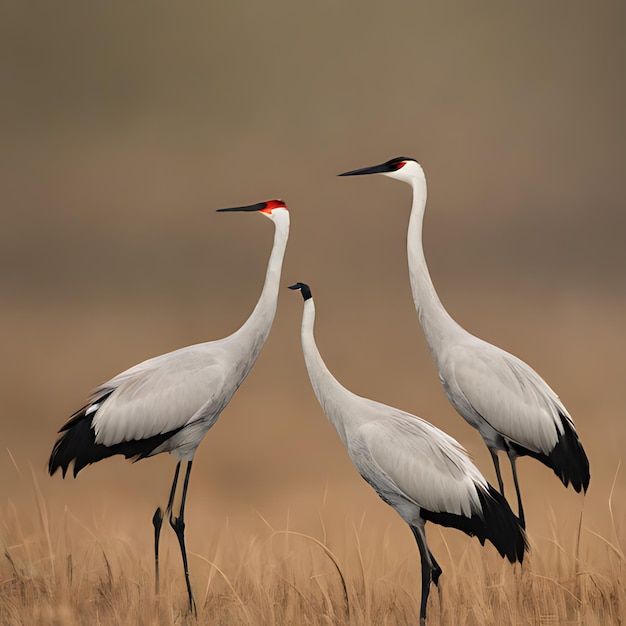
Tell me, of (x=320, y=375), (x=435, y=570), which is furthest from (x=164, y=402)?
(x=435, y=570)

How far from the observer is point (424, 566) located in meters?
5.47

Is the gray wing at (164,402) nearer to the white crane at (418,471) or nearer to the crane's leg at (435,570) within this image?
the white crane at (418,471)

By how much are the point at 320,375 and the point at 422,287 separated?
0.99 meters

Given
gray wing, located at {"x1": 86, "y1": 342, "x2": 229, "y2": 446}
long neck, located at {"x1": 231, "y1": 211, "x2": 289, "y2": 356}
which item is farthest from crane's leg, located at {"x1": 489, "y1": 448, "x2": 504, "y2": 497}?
gray wing, located at {"x1": 86, "y1": 342, "x2": 229, "y2": 446}

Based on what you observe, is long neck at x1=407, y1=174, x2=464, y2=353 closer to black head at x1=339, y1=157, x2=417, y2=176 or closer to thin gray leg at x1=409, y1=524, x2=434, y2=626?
black head at x1=339, y1=157, x2=417, y2=176

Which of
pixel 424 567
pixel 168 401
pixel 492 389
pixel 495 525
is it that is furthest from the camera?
pixel 492 389

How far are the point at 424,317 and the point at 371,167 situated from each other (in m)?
0.97

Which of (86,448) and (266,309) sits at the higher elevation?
(266,309)

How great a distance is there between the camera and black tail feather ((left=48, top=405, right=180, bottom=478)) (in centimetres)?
597

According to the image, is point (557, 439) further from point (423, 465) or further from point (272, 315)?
point (272, 315)

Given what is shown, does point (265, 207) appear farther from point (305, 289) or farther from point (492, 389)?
point (492, 389)

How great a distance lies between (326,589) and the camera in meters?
5.75

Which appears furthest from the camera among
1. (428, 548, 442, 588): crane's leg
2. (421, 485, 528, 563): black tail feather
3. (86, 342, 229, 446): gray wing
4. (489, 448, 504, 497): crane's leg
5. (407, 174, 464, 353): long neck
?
(489, 448, 504, 497): crane's leg

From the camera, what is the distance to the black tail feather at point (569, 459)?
623cm
